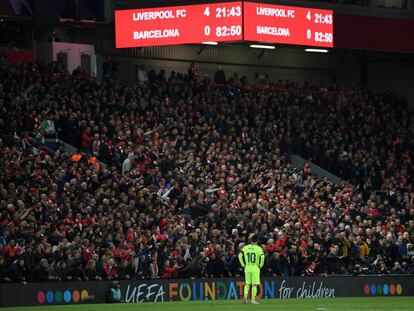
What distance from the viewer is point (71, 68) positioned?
5069 centimetres

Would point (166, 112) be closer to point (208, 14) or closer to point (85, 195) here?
point (208, 14)

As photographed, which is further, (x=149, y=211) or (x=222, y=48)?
(x=222, y=48)

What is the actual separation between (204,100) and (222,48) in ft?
31.9

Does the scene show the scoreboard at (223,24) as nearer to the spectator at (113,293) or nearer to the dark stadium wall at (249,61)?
the dark stadium wall at (249,61)

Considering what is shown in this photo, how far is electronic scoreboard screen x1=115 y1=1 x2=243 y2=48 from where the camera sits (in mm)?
44031

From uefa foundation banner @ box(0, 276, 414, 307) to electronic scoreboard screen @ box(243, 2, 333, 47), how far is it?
922 cm

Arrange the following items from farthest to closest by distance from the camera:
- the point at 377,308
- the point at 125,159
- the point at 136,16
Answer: the point at 136,16, the point at 125,159, the point at 377,308

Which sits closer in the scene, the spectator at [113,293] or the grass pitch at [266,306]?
Answer: the grass pitch at [266,306]

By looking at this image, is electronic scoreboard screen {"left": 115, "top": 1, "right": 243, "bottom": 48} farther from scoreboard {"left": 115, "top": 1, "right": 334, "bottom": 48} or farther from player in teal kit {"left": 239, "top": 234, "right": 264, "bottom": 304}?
player in teal kit {"left": 239, "top": 234, "right": 264, "bottom": 304}

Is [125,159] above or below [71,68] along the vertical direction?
below

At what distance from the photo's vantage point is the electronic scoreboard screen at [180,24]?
44.0m

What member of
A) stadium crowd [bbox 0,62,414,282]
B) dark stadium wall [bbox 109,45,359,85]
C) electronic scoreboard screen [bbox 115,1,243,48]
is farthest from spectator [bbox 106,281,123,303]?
dark stadium wall [bbox 109,45,359,85]

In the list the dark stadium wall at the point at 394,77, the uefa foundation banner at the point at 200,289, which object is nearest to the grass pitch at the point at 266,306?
the uefa foundation banner at the point at 200,289

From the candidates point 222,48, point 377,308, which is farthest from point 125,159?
point 222,48
